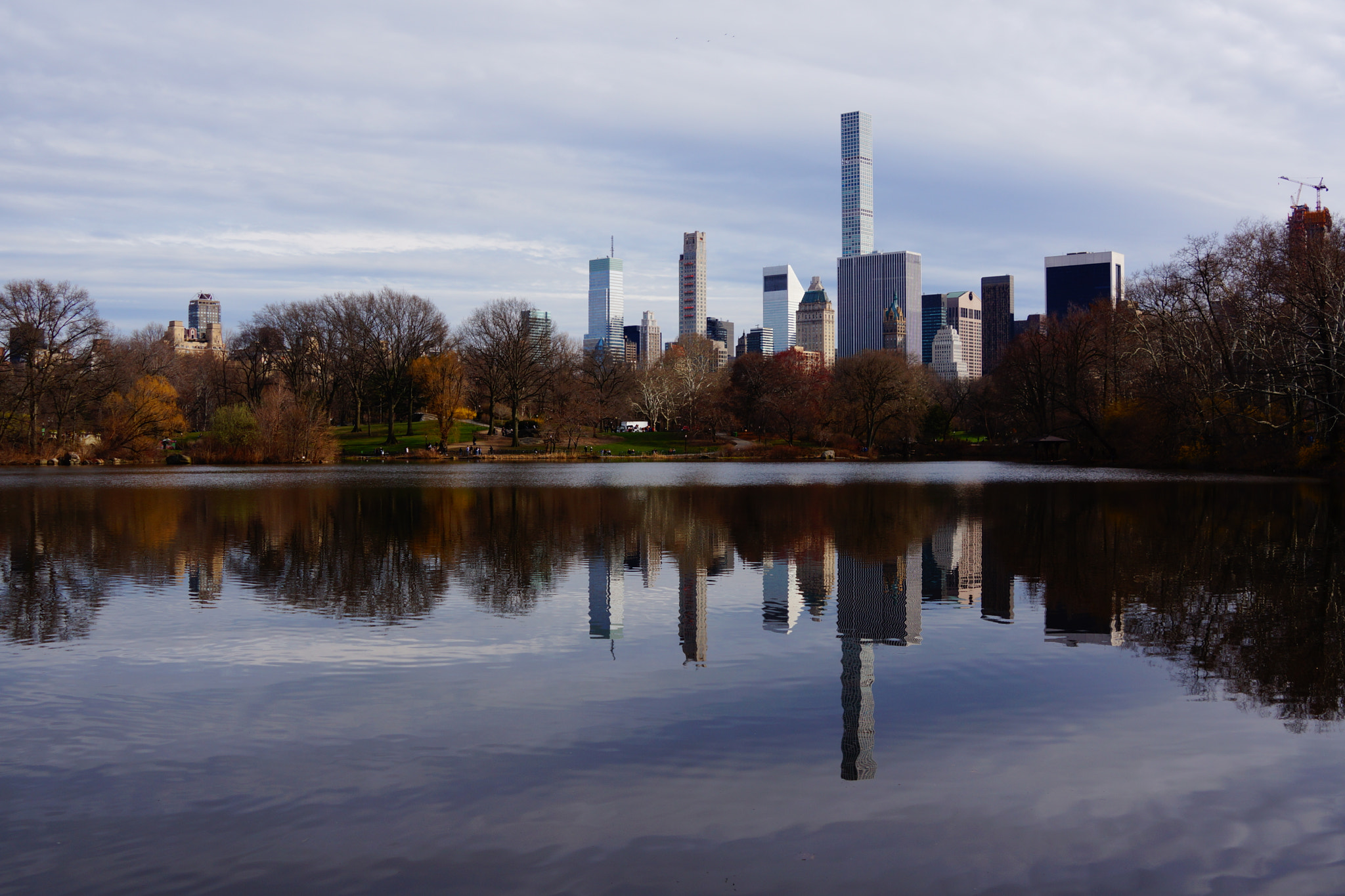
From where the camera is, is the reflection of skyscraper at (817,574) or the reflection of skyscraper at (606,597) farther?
the reflection of skyscraper at (817,574)

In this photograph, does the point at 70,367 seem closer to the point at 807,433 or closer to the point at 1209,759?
the point at 807,433

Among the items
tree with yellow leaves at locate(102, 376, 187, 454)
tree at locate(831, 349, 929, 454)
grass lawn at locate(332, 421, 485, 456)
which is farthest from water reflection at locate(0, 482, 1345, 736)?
tree at locate(831, 349, 929, 454)

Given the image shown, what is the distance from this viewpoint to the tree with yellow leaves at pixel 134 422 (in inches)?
2464

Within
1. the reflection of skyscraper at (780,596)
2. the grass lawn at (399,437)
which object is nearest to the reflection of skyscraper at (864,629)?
the reflection of skyscraper at (780,596)

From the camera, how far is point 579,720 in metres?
6.96

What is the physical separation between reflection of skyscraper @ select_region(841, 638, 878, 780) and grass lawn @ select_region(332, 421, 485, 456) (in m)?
64.9

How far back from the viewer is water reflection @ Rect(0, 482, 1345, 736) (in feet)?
31.1

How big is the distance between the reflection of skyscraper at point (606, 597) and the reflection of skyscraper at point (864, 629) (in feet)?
8.28

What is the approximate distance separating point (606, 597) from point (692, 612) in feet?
4.88

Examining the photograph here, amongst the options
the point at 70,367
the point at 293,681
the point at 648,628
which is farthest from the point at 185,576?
the point at 70,367

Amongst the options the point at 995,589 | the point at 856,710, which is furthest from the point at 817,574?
the point at 856,710

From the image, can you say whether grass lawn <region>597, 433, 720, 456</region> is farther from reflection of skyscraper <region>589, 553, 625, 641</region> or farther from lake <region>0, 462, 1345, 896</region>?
lake <region>0, 462, 1345, 896</region>

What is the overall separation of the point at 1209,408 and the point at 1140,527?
3689cm

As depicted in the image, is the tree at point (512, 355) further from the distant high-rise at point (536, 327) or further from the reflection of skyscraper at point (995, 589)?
the reflection of skyscraper at point (995, 589)
